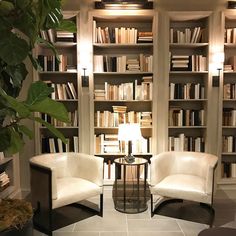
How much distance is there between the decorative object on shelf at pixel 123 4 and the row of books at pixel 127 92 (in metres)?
1.02

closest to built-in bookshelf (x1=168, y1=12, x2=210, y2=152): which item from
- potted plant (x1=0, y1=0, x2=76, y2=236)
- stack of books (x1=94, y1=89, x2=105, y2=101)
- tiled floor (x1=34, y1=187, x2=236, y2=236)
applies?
stack of books (x1=94, y1=89, x2=105, y2=101)

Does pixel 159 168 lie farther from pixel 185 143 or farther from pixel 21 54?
pixel 21 54

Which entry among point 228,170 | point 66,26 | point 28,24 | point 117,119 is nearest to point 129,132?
point 117,119

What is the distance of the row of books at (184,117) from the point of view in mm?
4070

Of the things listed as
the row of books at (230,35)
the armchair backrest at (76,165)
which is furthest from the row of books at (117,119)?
the row of books at (230,35)

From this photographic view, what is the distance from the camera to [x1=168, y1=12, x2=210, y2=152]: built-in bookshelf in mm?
3996

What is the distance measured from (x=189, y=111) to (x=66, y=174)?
1922 mm

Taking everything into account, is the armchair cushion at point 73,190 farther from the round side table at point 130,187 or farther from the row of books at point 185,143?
the row of books at point 185,143

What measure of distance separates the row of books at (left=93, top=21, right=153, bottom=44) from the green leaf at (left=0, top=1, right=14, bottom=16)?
2.48 meters

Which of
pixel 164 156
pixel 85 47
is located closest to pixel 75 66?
pixel 85 47

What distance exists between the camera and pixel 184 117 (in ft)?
13.4

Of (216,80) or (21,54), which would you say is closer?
(21,54)

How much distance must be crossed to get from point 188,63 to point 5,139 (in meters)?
3.03

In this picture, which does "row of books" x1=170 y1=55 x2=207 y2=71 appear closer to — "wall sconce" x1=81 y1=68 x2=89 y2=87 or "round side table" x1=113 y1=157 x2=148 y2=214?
"wall sconce" x1=81 y1=68 x2=89 y2=87
